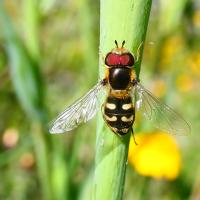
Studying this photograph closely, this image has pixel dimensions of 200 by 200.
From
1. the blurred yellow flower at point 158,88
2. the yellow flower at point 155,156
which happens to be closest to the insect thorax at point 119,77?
the yellow flower at point 155,156

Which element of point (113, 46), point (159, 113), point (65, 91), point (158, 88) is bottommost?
point (65, 91)

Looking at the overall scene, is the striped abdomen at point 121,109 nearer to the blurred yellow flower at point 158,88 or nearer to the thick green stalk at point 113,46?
the thick green stalk at point 113,46

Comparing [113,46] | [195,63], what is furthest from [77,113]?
[195,63]

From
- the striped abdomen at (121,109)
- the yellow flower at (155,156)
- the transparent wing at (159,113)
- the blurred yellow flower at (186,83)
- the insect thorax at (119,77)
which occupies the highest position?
the insect thorax at (119,77)

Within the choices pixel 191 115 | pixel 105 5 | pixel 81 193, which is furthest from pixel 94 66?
pixel 105 5

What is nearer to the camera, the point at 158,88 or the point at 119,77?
the point at 119,77

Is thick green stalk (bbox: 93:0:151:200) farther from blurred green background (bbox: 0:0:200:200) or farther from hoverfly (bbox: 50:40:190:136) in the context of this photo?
blurred green background (bbox: 0:0:200:200)

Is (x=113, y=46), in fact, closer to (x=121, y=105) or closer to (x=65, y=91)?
(x=121, y=105)

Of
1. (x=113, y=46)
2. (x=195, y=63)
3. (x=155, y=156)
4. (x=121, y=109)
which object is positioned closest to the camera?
(x=113, y=46)

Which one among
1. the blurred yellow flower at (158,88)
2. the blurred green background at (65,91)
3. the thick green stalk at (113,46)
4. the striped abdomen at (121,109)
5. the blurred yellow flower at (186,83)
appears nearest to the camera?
the thick green stalk at (113,46)
